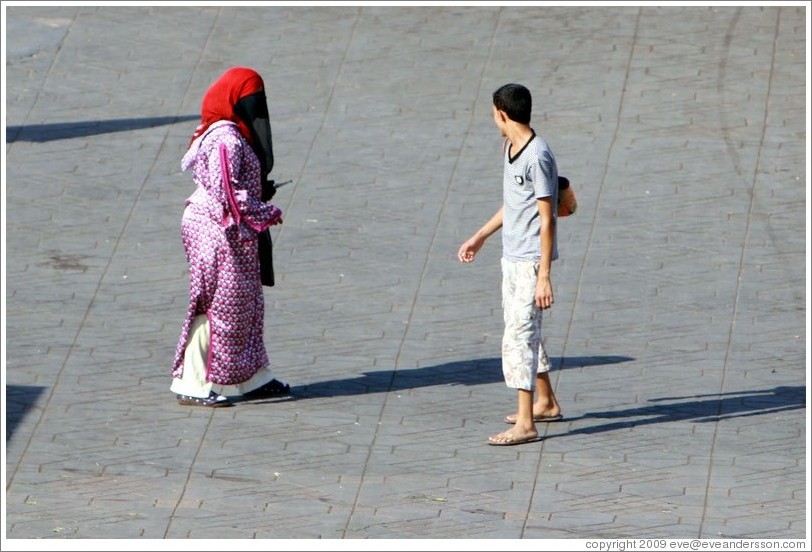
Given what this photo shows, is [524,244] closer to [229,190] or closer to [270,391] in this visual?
[229,190]

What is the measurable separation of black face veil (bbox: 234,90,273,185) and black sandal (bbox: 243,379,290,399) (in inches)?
40.8

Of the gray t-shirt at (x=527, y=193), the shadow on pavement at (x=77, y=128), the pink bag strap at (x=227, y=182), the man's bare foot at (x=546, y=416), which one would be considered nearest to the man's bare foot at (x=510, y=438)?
the man's bare foot at (x=546, y=416)

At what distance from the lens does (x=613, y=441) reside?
759cm

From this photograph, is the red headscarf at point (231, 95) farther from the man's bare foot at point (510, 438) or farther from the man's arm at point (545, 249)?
the man's bare foot at point (510, 438)

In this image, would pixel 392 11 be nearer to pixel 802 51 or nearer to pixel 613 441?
pixel 802 51

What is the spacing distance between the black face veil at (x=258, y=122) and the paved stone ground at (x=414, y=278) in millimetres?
1213

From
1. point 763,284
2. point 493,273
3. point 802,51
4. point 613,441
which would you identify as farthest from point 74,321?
point 802,51

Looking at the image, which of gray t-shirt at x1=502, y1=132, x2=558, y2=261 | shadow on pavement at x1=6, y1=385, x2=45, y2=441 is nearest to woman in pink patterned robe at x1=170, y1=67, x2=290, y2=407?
shadow on pavement at x1=6, y1=385, x2=45, y2=441

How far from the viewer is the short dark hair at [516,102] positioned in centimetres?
732

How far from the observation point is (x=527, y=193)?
741 centimetres

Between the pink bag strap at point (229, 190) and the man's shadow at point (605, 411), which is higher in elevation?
the pink bag strap at point (229, 190)

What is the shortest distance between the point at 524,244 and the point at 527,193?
24cm

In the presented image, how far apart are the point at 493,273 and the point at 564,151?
2.04 meters

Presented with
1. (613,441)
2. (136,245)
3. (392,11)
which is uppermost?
(613,441)
